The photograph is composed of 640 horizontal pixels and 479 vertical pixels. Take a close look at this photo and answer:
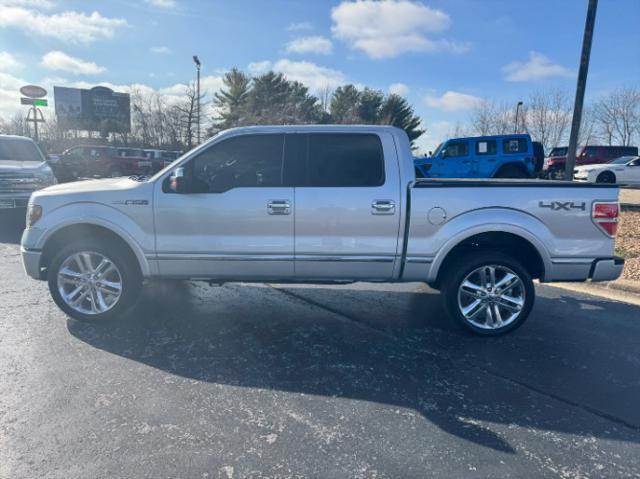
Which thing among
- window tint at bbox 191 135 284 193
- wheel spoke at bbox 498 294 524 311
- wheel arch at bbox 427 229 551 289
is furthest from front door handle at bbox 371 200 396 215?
wheel spoke at bbox 498 294 524 311

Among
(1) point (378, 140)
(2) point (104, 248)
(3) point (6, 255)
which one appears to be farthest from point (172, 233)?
(3) point (6, 255)

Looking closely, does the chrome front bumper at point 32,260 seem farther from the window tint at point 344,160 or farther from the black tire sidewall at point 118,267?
the window tint at point 344,160

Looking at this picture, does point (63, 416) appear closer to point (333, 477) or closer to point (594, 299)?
point (333, 477)

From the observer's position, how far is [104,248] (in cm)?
414

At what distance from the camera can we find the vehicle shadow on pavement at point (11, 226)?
27.3 ft

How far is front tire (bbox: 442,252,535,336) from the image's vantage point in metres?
4.02

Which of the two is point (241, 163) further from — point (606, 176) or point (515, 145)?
point (606, 176)

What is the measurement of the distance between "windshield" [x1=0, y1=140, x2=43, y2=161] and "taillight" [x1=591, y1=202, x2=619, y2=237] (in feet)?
38.9

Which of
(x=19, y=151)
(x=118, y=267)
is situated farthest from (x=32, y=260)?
(x=19, y=151)

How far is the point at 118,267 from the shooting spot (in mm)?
4148

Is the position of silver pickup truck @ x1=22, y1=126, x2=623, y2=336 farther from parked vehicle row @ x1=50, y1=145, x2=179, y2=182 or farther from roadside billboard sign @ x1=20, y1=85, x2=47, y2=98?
roadside billboard sign @ x1=20, y1=85, x2=47, y2=98

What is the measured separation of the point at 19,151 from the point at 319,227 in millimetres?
10113

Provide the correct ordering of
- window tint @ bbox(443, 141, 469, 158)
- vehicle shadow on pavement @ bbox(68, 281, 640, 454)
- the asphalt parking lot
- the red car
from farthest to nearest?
the red car, window tint @ bbox(443, 141, 469, 158), vehicle shadow on pavement @ bbox(68, 281, 640, 454), the asphalt parking lot

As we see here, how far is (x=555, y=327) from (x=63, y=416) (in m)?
4.45
